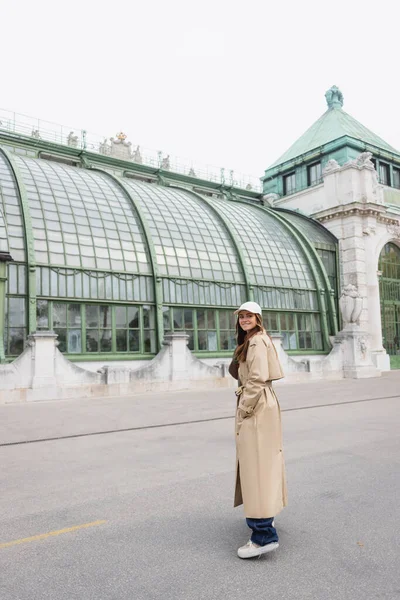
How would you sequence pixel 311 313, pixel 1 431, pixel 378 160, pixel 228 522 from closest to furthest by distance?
1. pixel 228 522
2. pixel 1 431
3. pixel 311 313
4. pixel 378 160

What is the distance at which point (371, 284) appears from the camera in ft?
111

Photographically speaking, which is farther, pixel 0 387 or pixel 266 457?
pixel 0 387

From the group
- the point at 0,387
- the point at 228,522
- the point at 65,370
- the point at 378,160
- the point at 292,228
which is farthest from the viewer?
the point at 378,160

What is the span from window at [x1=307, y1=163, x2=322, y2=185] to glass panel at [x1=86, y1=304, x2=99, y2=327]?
23.0m

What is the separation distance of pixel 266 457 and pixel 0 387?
1351 cm

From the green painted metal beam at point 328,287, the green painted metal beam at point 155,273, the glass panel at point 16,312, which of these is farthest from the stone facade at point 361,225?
the glass panel at point 16,312

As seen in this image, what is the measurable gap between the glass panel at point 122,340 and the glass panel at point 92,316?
1.13 m

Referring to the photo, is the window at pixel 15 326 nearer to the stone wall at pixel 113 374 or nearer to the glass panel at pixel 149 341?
the stone wall at pixel 113 374

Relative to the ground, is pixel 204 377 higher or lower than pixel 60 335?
lower

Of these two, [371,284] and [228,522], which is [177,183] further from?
[228,522]

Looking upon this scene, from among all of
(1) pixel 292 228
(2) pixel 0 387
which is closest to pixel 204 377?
(2) pixel 0 387

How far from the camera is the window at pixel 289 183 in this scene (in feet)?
131

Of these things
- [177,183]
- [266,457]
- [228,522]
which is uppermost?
[177,183]

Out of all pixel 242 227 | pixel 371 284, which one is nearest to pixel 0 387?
pixel 242 227
